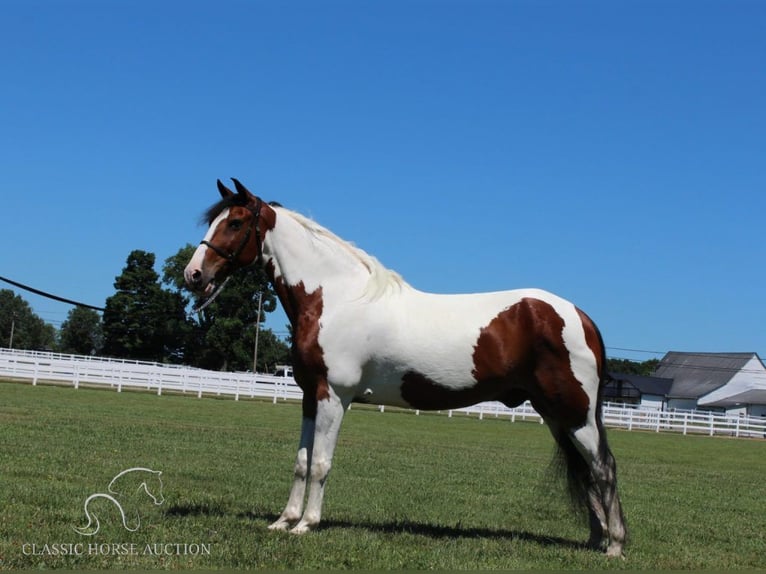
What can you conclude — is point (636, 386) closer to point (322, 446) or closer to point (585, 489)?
point (585, 489)

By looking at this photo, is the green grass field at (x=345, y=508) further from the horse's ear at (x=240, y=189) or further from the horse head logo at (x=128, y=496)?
the horse's ear at (x=240, y=189)

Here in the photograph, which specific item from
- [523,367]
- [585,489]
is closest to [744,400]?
[585,489]

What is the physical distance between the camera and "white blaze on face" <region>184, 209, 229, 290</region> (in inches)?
275

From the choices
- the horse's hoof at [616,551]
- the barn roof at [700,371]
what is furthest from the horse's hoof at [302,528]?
the barn roof at [700,371]

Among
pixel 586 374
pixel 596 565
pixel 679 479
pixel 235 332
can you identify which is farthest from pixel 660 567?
pixel 235 332

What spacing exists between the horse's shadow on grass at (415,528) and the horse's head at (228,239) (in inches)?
79.0

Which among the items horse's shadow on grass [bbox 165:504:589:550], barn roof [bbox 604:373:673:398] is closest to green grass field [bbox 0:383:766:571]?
horse's shadow on grass [bbox 165:504:589:550]

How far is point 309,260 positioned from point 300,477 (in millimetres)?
1940

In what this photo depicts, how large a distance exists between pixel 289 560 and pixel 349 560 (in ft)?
1.42

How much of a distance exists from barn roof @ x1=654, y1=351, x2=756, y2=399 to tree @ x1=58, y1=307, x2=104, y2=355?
70.0 meters

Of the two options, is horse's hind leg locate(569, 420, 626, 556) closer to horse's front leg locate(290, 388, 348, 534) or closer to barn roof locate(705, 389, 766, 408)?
horse's front leg locate(290, 388, 348, 534)

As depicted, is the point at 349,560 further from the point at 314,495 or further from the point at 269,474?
the point at 269,474

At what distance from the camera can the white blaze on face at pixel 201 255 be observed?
22.9 feet

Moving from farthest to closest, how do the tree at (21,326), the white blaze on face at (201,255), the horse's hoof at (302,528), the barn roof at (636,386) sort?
the tree at (21,326) < the barn roof at (636,386) < the white blaze on face at (201,255) < the horse's hoof at (302,528)
